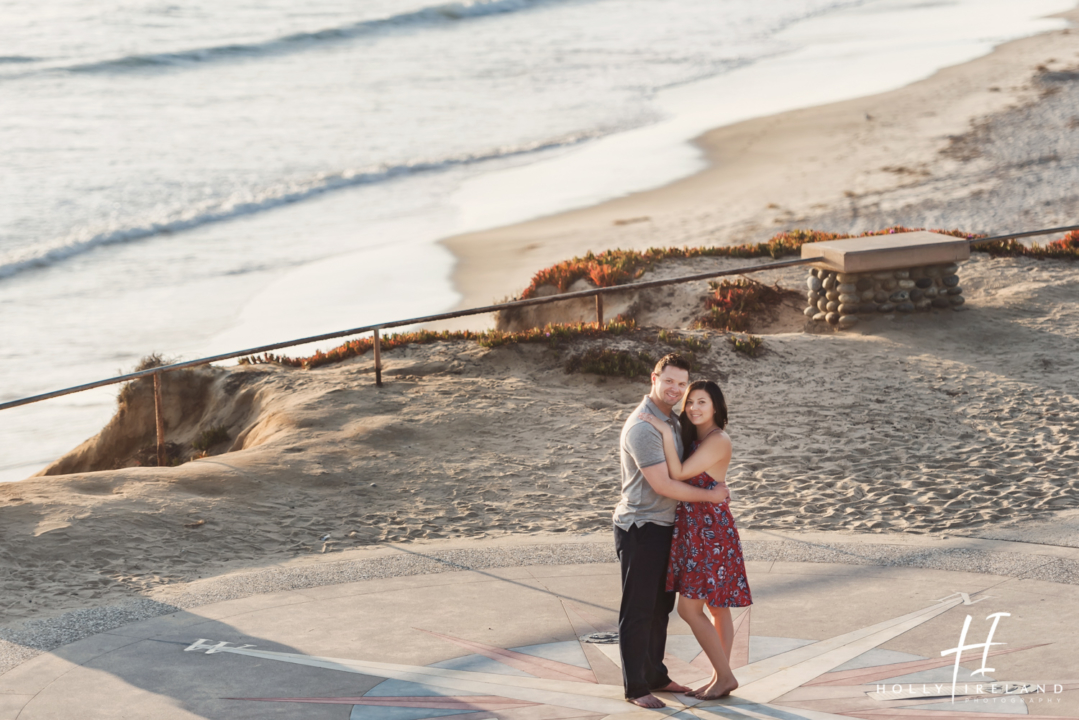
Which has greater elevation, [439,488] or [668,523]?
[668,523]

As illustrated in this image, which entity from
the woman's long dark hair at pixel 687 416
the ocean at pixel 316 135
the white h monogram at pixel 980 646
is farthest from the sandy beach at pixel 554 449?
the ocean at pixel 316 135

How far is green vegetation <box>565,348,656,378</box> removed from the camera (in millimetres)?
12547

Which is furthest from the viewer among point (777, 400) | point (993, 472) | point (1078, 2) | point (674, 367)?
point (1078, 2)

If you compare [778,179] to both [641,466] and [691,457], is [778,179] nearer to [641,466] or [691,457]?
[691,457]

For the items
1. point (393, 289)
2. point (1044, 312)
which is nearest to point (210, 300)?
point (393, 289)

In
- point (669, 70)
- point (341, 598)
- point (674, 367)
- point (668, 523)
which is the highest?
point (669, 70)

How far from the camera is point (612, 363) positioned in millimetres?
12609

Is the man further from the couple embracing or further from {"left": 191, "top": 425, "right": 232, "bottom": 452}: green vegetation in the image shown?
{"left": 191, "top": 425, "right": 232, "bottom": 452}: green vegetation

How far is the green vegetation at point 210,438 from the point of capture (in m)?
12.1

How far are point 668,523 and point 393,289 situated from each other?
15316mm

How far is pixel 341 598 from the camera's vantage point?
25.1 feet

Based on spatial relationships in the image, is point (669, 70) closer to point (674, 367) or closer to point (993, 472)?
point (993, 472)

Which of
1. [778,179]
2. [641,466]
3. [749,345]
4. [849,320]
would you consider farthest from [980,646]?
[778,179]

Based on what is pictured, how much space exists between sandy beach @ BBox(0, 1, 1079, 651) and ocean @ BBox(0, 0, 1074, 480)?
5539mm
